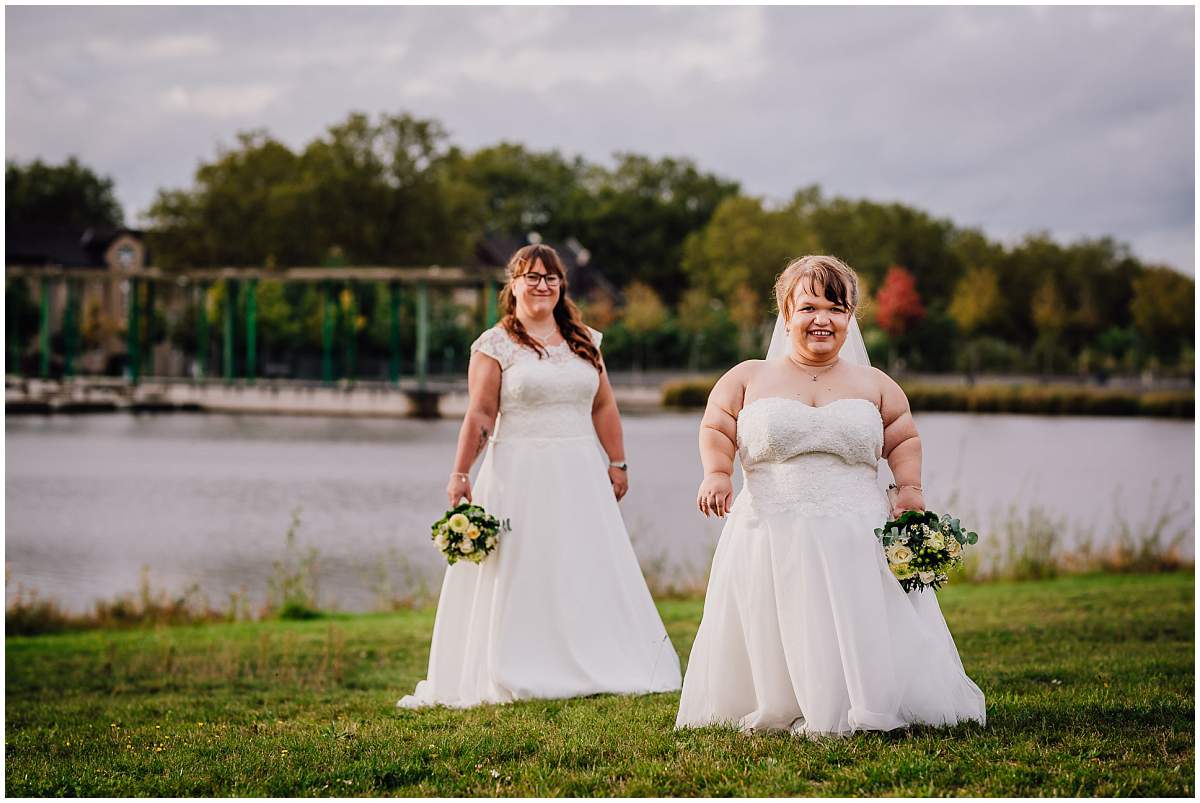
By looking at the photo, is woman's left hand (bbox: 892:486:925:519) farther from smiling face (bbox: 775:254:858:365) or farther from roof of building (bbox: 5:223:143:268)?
roof of building (bbox: 5:223:143:268)

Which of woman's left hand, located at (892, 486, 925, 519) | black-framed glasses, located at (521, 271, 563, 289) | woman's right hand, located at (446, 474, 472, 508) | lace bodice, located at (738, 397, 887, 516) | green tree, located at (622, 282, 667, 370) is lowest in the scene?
woman's right hand, located at (446, 474, 472, 508)

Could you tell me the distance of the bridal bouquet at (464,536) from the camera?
22.9ft

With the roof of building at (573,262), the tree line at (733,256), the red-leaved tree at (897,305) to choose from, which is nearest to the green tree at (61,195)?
the tree line at (733,256)

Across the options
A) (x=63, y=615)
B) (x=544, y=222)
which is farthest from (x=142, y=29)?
(x=63, y=615)

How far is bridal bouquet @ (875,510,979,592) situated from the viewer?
516 centimetres

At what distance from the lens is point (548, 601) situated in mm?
7344

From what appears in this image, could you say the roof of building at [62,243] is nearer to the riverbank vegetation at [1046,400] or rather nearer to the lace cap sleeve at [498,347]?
the riverbank vegetation at [1046,400]

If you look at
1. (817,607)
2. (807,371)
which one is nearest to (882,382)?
(807,371)

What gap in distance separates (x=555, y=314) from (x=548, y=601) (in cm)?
171

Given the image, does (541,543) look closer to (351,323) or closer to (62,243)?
(351,323)

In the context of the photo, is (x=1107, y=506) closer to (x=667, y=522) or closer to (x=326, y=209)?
(x=667, y=522)

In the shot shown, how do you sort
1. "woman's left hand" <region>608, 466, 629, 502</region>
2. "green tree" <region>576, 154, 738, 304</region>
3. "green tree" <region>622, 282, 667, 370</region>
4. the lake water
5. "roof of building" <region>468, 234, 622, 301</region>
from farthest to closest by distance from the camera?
"green tree" <region>576, 154, 738, 304</region> → "roof of building" <region>468, 234, 622, 301</region> → "green tree" <region>622, 282, 667, 370</region> → the lake water → "woman's left hand" <region>608, 466, 629, 502</region>

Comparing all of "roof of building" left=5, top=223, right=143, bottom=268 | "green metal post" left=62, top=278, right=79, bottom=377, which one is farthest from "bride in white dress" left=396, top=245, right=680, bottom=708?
"roof of building" left=5, top=223, right=143, bottom=268

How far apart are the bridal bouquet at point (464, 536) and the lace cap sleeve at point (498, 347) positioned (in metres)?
0.92
